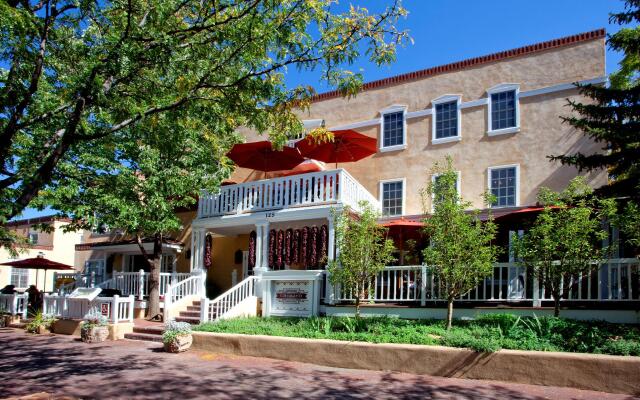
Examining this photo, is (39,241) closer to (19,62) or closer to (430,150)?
(430,150)

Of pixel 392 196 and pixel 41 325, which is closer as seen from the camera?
pixel 41 325

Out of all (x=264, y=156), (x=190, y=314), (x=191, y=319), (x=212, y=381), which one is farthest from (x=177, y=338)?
(x=264, y=156)

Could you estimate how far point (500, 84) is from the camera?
17469 mm

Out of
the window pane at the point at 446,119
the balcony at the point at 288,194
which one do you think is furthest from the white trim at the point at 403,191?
the window pane at the point at 446,119

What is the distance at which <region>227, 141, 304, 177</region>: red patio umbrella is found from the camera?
1748 cm

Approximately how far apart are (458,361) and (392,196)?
9530mm

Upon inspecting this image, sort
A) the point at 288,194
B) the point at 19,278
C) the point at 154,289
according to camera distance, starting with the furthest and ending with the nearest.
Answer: the point at 19,278, the point at 154,289, the point at 288,194

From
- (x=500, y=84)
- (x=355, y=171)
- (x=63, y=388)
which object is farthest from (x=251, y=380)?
(x=500, y=84)

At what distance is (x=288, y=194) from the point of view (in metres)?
17.3

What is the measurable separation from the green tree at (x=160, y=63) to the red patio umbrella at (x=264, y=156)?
298 inches

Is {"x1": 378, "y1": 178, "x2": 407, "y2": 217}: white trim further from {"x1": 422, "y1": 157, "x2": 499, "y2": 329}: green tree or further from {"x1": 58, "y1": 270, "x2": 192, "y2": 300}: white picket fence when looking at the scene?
{"x1": 58, "y1": 270, "x2": 192, "y2": 300}: white picket fence

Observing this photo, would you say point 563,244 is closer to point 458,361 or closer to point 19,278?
point 458,361

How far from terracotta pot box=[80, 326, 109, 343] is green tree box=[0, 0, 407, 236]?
20.4 ft

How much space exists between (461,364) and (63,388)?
7017mm
